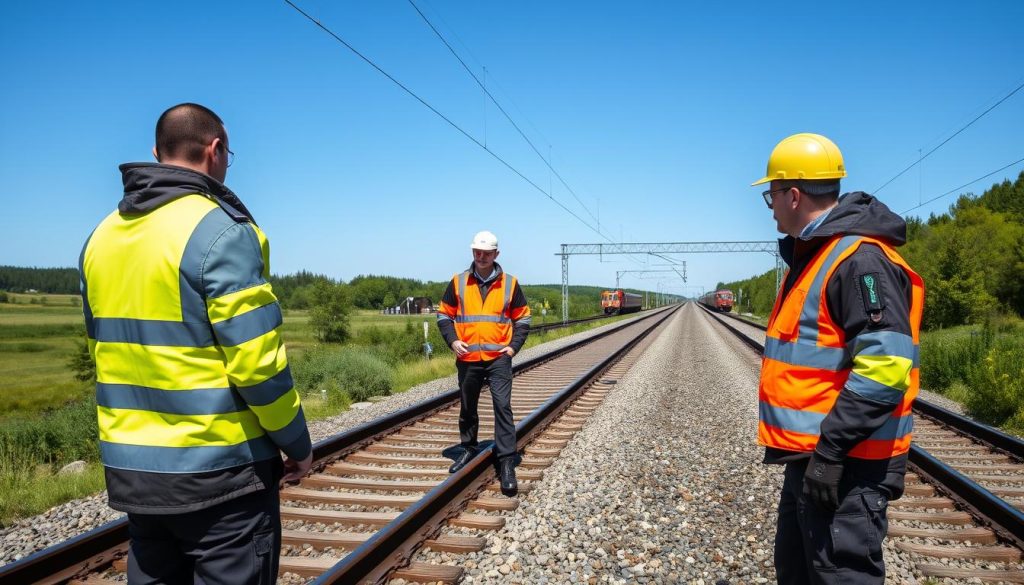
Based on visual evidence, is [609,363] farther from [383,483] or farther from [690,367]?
[383,483]

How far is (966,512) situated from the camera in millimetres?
4906

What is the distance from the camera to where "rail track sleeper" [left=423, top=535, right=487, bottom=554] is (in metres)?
4.21

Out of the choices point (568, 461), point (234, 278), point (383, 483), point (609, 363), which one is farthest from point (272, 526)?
point (609, 363)

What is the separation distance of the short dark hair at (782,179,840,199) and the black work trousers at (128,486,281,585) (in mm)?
2444

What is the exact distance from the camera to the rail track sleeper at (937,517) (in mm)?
4766

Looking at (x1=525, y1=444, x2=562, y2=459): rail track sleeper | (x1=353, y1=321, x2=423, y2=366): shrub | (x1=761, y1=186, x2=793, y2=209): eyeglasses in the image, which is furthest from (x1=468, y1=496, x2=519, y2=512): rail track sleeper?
(x1=353, y1=321, x2=423, y2=366): shrub

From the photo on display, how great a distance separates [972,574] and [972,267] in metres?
31.2

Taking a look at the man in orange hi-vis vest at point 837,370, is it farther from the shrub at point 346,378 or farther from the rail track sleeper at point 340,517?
the shrub at point 346,378

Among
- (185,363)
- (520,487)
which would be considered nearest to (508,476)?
(520,487)

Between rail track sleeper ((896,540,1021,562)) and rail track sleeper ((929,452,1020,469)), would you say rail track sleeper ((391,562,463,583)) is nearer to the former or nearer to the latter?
rail track sleeper ((896,540,1021,562))

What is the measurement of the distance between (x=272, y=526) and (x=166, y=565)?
358mm

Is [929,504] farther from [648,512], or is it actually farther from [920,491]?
[648,512]

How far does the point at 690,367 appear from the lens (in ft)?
52.1

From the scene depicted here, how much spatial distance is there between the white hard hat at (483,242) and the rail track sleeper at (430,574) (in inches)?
107
